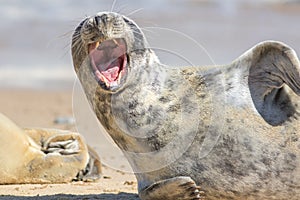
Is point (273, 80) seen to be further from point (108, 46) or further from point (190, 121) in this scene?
point (108, 46)

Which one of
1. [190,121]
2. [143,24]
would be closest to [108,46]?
[190,121]

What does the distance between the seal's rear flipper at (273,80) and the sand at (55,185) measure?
122cm

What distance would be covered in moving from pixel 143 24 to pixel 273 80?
4.53 meters

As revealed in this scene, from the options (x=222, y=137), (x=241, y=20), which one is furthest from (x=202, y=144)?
(x=241, y=20)

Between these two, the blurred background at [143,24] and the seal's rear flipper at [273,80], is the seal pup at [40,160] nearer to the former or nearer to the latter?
the blurred background at [143,24]

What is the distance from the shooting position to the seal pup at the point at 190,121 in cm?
454

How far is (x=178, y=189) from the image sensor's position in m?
4.54

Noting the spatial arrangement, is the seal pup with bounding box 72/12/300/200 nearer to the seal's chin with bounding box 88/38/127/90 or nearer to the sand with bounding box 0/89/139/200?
the seal's chin with bounding box 88/38/127/90

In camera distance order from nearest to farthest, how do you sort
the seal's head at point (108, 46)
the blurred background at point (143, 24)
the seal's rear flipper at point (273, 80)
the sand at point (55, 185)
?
the seal's head at point (108, 46) → the seal's rear flipper at point (273, 80) → the sand at point (55, 185) → the blurred background at point (143, 24)

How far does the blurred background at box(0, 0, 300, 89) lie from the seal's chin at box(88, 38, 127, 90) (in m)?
2.62

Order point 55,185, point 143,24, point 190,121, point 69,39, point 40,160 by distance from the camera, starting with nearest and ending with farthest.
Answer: point 190,121 → point 69,39 → point 55,185 → point 40,160 → point 143,24

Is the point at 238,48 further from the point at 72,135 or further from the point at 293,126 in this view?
the point at 293,126

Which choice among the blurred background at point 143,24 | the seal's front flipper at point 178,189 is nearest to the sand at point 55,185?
the blurred background at point 143,24

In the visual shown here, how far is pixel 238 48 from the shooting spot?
44.0ft
